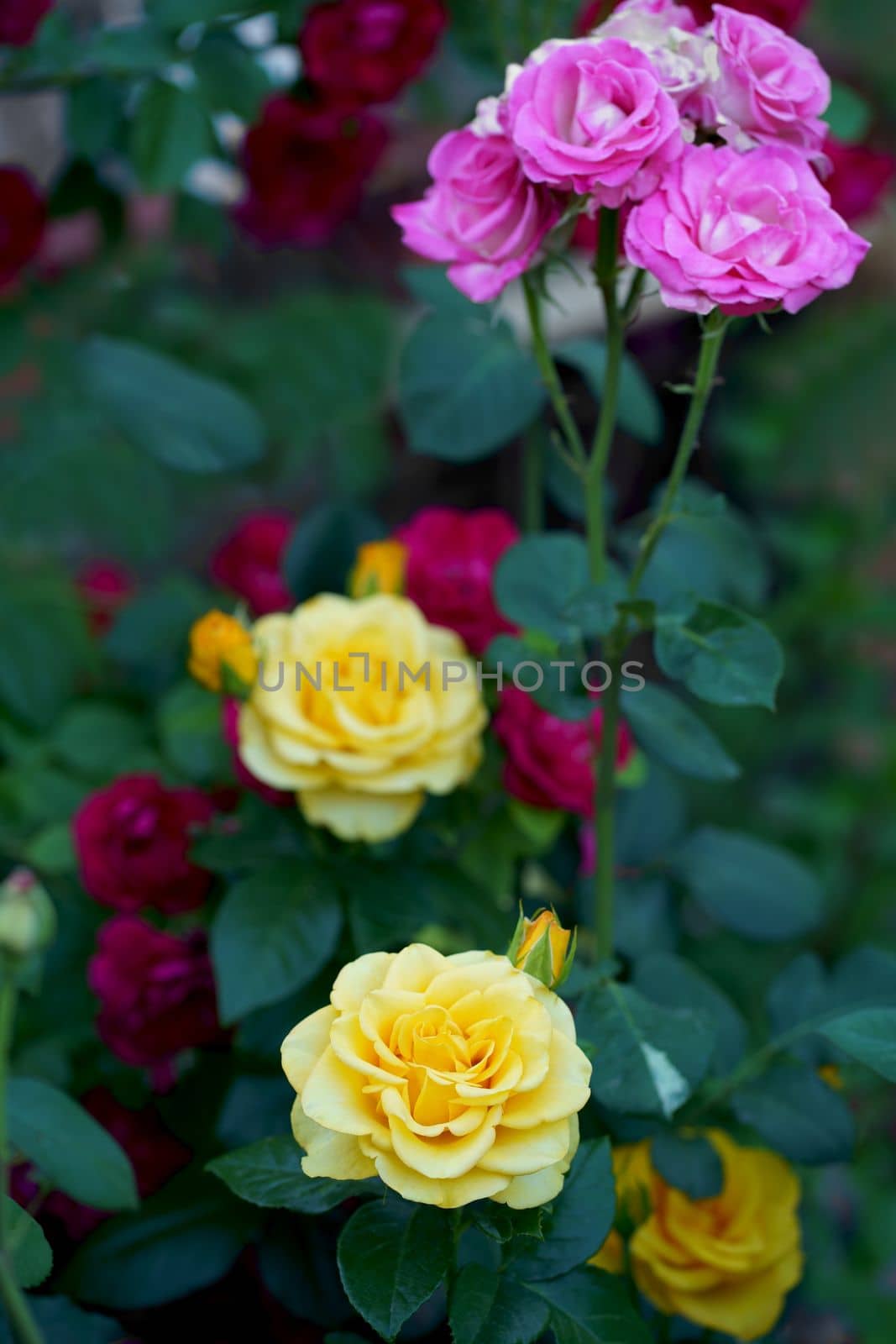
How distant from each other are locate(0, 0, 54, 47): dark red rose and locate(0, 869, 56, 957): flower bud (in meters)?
0.82

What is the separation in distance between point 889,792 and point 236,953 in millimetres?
1154

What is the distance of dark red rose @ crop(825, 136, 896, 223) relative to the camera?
0.90 m

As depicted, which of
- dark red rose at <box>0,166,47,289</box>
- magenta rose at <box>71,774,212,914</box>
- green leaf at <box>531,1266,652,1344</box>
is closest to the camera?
green leaf at <box>531,1266,652,1344</box>

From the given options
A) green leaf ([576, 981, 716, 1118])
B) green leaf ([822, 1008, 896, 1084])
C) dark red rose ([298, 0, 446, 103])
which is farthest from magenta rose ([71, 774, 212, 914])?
dark red rose ([298, 0, 446, 103])

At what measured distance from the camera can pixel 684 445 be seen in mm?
595

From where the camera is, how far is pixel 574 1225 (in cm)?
53

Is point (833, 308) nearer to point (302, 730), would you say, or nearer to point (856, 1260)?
point (856, 1260)

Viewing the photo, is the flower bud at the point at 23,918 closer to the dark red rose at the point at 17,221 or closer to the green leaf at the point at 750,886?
the green leaf at the point at 750,886

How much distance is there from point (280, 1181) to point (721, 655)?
0.31 metres

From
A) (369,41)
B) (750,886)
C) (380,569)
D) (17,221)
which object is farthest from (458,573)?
(17,221)

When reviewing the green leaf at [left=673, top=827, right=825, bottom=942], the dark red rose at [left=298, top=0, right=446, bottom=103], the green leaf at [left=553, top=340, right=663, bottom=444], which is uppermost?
the dark red rose at [left=298, top=0, right=446, bottom=103]

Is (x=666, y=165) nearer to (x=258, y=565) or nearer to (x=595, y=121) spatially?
(x=595, y=121)

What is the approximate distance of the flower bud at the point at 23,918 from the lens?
0.42 metres

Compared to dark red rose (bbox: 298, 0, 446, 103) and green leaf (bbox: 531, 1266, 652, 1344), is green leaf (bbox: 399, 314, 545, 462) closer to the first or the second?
dark red rose (bbox: 298, 0, 446, 103)
